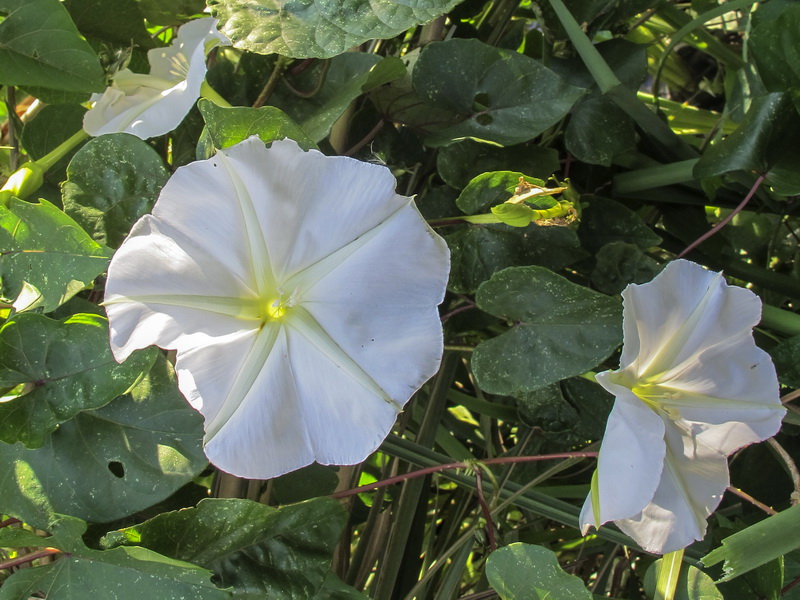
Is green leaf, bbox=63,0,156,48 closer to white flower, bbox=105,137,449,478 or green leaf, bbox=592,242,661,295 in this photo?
white flower, bbox=105,137,449,478

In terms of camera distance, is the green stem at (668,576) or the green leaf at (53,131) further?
the green leaf at (53,131)

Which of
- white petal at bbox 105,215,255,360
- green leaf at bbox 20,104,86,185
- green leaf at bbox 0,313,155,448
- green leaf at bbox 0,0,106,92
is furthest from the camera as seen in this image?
green leaf at bbox 20,104,86,185

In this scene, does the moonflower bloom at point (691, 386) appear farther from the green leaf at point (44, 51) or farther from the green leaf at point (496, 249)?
the green leaf at point (44, 51)

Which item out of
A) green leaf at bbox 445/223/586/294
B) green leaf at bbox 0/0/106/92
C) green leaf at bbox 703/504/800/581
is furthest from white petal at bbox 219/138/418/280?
green leaf at bbox 703/504/800/581

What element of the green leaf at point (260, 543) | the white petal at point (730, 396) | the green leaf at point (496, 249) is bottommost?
the green leaf at point (260, 543)

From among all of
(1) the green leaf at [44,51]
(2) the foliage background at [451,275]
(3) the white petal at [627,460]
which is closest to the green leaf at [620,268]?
(2) the foliage background at [451,275]

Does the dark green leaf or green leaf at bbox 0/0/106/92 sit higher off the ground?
green leaf at bbox 0/0/106/92
